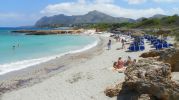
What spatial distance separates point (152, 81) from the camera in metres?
8.65

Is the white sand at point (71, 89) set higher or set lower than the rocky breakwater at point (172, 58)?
lower

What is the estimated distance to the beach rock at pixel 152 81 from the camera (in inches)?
327

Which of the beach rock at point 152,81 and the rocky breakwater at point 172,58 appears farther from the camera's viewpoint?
the rocky breakwater at point 172,58

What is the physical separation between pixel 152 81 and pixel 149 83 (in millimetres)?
95

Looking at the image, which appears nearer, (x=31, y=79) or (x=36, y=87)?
(x=36, y=87)

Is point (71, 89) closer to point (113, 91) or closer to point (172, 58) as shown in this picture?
point (113, 91)

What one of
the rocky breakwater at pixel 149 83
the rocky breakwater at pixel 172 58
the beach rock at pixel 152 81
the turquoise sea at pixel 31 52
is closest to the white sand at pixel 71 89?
the rocky breakwater at pixel 149 83

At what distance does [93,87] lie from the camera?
13.2 m

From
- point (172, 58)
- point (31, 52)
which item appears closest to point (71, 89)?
point (172, 58)

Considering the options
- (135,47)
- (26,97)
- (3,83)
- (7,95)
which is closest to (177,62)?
(26,97)

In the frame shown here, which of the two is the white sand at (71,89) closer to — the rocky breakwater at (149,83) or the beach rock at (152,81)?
the rocky breakwater at (149,83)

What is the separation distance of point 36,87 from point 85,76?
275 cm

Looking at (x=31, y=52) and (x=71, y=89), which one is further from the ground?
(x=71, y=89)

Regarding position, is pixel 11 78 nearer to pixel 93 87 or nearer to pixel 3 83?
pixel 3 83
